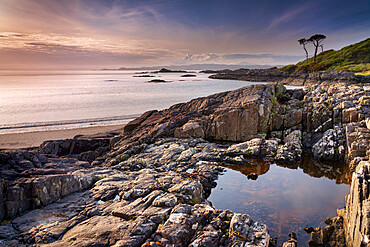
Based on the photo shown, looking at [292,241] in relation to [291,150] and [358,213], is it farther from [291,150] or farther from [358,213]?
[291,150]

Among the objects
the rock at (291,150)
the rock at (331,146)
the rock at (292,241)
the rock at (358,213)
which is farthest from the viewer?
the rock at (291,150)

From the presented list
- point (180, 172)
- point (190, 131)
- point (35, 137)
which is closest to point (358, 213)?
point (180, 172)

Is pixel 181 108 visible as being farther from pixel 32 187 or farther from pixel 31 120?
pixel 31 120

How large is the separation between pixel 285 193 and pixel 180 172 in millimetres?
7853

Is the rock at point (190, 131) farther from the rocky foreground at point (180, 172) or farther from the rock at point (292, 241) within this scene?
the rock at point (292, 241)

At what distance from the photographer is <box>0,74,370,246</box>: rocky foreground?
8.55 metres

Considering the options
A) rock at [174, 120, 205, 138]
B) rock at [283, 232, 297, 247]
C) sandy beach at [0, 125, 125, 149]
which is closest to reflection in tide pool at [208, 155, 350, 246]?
rock at [283, 232, 297, 247]

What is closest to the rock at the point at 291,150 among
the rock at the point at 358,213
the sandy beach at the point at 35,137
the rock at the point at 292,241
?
the rock at the point at 358,213

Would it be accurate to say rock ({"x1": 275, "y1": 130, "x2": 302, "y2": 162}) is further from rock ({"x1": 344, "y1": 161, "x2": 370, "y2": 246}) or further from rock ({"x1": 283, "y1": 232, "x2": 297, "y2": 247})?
rock ({"x1": 283, "y1": 232, "x2": 297, "y2": 247})

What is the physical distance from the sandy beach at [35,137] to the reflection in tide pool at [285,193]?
27082 millimetres

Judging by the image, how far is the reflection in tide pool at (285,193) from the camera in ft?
35.9

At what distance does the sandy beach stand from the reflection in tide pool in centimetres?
2708

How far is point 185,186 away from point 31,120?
43991mm

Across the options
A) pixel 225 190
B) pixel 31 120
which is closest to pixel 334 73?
pixel 225 190
